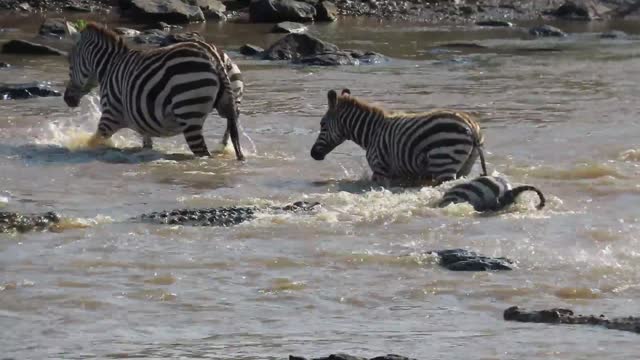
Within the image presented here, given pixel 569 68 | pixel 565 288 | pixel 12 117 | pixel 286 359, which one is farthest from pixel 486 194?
pixel 569 68

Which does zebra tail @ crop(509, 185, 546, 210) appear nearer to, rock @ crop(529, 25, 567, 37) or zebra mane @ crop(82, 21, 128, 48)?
zebra mane @ crop(82, 21, 128, 48)

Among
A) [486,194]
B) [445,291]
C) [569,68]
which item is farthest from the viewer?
[569,68]

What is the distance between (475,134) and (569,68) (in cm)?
1327

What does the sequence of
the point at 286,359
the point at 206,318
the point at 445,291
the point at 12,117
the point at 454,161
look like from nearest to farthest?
the point at 286,359
the point at 206,318
the point at 445,291
the point at 454,161
the point at 12,117

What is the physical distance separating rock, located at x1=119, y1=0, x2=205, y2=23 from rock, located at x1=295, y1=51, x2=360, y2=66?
8.41 meters

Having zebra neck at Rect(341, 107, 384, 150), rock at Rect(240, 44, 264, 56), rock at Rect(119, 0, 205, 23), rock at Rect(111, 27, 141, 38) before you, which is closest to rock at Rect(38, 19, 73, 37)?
rock at Rect(111, 27, 141, 38)

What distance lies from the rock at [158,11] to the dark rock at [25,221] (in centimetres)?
2301

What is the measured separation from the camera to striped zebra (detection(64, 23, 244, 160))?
54.4 feet

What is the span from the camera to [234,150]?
17.3 meters

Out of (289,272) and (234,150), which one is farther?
(234,150)

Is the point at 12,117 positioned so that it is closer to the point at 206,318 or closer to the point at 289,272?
the point at 289,272

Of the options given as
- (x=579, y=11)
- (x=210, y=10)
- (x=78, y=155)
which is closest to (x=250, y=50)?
(x=210, y=10)

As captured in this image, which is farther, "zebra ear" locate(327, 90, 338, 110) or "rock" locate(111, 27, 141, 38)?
"rock" locate(111, 27, 141, 38)

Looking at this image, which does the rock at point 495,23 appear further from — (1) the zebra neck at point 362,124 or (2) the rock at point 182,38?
(1) the zebra neck at point 362,124
